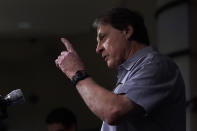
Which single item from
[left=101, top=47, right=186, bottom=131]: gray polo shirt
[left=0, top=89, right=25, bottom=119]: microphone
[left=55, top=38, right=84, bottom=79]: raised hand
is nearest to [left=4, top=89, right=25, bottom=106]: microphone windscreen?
[left=0, top=89, right=25, bottom=119]: microphone

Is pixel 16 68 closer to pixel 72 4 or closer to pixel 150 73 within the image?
pixel 72 4

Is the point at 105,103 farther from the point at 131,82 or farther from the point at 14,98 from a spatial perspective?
the point at 14,98

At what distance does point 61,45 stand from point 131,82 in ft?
18.1

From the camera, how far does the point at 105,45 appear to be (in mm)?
1737

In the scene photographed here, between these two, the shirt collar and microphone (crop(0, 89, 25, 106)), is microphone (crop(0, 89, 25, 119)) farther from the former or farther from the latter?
the shirt collar

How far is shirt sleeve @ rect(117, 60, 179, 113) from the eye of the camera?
61.0 inches

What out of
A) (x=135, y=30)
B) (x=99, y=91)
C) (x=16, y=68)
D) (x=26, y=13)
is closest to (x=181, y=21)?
(x=26, y=13)

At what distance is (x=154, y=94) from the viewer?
5.14 feet

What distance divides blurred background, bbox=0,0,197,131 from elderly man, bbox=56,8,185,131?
0.64 meters

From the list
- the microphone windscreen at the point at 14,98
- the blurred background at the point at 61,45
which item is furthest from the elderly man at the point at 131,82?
the blurred background at the point at 61,45

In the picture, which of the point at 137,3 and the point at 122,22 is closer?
the point at 122,22

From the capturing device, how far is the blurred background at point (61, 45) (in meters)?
4.14

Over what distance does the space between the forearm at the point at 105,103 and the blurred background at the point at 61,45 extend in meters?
0.68

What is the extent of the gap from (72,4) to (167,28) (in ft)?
3.92
